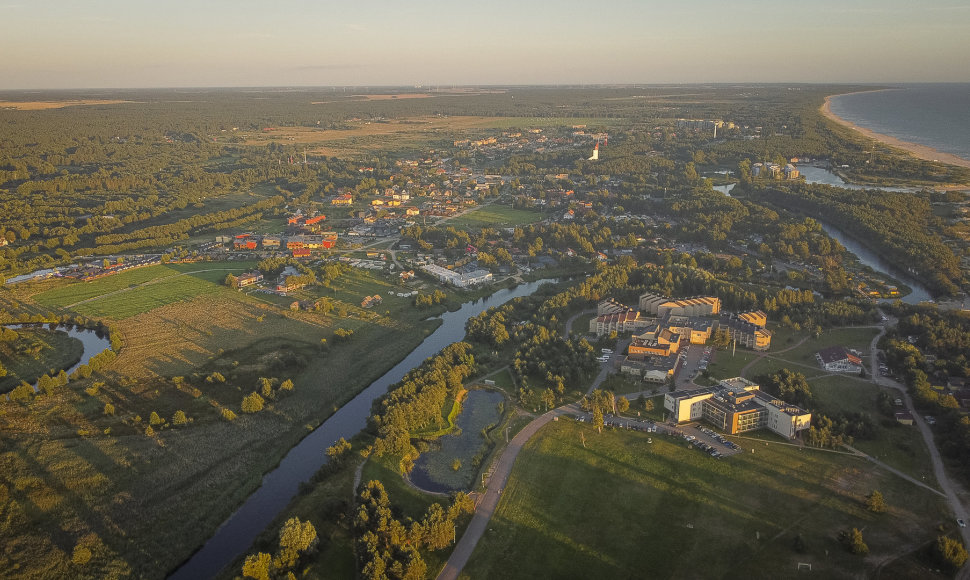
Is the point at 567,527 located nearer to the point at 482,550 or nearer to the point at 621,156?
the point at 482,550

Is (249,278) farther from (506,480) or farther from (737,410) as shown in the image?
(737,410)

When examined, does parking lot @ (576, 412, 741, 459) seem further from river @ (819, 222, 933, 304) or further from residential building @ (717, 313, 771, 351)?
river @ (819, 222, 933, 304)

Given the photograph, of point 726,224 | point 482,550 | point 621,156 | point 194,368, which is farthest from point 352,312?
point 621,156

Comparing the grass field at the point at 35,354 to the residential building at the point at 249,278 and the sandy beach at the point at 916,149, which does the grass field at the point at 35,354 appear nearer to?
the residential building at the point at 249,278

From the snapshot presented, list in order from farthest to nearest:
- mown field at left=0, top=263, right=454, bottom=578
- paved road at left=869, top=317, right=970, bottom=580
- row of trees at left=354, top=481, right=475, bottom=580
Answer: mown field at left=0, top=263, right=454, bottom=578 → paved road at left=869, top=317, right=970, bottom=580 → row of trees at left=354, top=481, right=475, bottom=580

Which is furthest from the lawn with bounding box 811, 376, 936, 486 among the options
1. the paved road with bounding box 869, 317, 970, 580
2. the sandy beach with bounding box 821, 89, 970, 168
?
the sandy beach with bounding box 821, 89, 970, 168

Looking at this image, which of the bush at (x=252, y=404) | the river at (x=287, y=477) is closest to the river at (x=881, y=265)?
the river at (x=287, y=477)

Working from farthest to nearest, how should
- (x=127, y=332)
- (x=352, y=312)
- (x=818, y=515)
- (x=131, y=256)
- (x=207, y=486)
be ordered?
(x=131, y=256) < (x=352, y=312) < (x=127, y=332) < (x=207, y=486) < (x=818, y=515)
